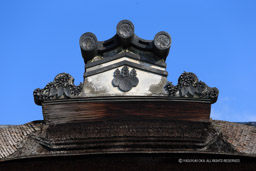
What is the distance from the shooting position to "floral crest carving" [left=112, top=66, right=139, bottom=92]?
1288 centimetres

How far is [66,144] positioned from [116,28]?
12.5 feet

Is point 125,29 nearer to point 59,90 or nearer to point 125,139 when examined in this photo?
point 59,90

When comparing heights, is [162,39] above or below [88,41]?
below

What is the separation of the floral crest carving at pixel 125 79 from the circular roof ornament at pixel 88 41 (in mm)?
1119

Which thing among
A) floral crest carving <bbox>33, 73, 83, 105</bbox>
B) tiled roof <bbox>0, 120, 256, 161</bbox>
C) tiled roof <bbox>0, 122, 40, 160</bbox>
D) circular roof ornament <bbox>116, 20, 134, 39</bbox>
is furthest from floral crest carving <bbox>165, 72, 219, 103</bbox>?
tiled roof <bbox>0, 122, 40, 160</bbox>

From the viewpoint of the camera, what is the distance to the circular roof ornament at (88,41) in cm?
1334

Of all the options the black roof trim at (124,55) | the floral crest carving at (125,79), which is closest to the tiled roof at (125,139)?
the floral crest carving at (125,79)

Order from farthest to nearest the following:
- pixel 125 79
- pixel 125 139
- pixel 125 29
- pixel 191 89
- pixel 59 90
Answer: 1. pixel 125 29
2. pixel 125 79
3. pixel 59 90
4. pixel 191 89
5. pixel 125 139

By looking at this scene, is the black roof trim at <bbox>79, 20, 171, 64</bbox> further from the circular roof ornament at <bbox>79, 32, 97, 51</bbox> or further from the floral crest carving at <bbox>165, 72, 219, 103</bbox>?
the floral crest carving at <bbox>165, 72, 219, 103</bbox>

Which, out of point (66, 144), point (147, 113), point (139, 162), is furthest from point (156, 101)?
point (66, 144)

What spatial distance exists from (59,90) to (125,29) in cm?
273

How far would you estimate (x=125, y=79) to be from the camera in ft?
42.7

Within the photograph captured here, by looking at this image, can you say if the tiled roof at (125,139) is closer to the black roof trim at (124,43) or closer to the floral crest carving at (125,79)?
the floral crest carving at (125,79)

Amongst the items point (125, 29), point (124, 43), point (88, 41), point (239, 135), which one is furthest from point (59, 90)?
point (239, 135)
